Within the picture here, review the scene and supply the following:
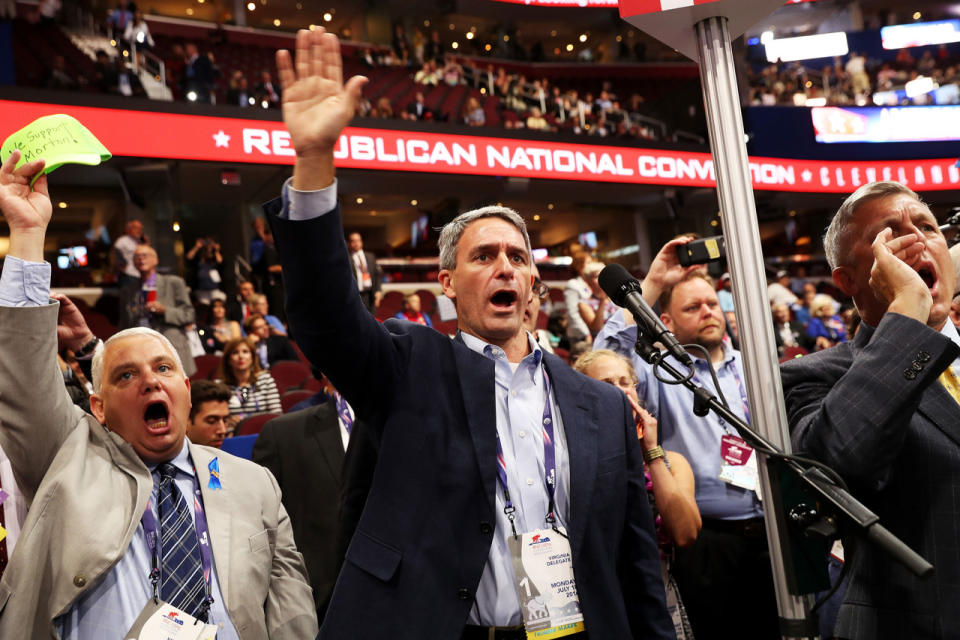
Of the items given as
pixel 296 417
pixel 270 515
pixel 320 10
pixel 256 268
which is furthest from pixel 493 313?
pixel 320 10

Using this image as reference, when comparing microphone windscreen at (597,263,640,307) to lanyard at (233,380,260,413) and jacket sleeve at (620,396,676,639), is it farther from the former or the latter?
lanyard at (233,380,260,413)

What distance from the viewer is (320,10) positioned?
1859cm

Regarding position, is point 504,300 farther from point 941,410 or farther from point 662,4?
point 941,410

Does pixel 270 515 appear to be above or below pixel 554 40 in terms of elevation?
below

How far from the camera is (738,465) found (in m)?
2.74

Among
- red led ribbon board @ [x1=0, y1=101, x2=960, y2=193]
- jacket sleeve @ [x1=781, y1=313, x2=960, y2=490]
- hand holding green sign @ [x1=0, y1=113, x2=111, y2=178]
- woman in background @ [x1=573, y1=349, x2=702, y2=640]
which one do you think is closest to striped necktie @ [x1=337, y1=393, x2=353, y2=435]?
woman in background @ [x1=573, y1=349, x2=702, y2=640]

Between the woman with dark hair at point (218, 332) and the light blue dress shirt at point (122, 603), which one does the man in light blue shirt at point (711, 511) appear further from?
the woman with dark hair at point (218, 332)

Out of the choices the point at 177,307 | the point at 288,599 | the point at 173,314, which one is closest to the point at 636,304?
the point at 288,599

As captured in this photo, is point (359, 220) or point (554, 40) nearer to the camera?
point (359, 220)

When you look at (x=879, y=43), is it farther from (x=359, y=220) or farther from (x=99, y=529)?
(x=99, y=529)

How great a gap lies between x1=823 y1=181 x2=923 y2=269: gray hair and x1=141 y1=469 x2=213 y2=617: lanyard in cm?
161

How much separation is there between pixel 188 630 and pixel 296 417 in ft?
4.69

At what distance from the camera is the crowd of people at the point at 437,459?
1387mm

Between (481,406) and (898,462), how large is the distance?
771 millimetres
